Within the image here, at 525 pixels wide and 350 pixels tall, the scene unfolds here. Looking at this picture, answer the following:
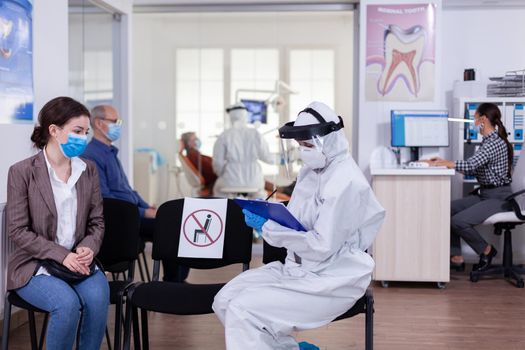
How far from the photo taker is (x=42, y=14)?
464 centimetres

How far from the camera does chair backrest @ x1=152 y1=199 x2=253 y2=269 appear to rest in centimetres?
382

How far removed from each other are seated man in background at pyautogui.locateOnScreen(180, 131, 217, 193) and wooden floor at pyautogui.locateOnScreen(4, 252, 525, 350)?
2.18 metres

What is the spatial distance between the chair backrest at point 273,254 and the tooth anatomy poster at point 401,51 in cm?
312

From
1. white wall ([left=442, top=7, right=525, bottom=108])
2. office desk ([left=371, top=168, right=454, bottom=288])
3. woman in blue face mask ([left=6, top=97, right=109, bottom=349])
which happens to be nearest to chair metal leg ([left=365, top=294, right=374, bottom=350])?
woman in blue face mask ([left=6, top=97, right=109, bottom=349])

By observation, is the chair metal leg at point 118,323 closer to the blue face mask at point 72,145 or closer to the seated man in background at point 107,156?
the blue face mask at point 72,145

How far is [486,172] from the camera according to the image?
607cm

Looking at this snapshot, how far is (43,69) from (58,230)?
1.62 meters

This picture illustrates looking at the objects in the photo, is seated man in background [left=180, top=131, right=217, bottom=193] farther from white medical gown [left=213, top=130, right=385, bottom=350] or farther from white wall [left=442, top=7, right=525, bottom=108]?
white medical gown [left=213, top=130, right=385, bottom=350]

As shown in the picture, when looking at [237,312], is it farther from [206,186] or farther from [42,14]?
[206,186]

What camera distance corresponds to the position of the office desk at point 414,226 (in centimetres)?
569

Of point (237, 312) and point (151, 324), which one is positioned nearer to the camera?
point (237, 312)

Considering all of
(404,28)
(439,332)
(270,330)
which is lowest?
(439,332)

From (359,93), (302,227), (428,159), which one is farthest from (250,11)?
(302,227)

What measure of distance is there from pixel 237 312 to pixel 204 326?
1610mm
